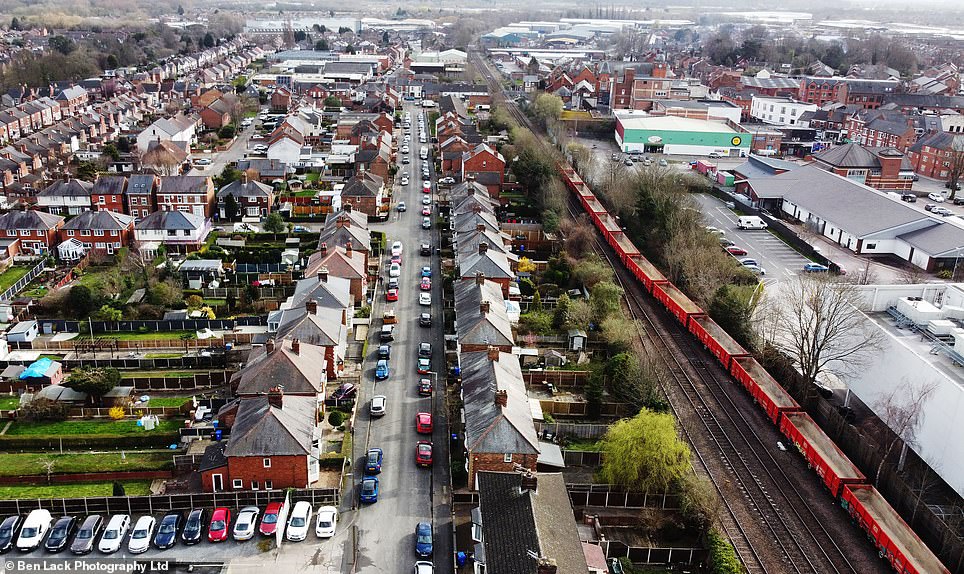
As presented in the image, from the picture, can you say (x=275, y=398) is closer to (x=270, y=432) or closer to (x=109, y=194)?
(x=270, y=432)

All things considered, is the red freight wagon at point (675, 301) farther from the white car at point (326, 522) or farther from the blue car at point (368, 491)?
the white car at point (326, 522)

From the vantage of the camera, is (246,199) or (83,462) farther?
(246,199)

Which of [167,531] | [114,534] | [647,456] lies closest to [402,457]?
[167,531]

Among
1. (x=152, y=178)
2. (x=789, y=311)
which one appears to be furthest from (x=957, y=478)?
(x=152, y=178)

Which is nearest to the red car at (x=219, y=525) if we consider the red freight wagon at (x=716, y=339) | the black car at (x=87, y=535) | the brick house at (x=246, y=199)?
the black car at (x=87, y=535)

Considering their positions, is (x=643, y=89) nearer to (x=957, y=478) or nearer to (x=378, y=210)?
(x=378, y=210)
